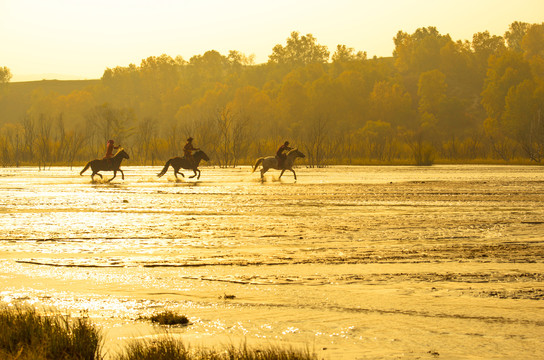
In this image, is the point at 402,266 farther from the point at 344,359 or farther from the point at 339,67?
the point at 339,67

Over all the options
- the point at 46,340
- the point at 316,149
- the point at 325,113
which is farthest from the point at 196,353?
the point at 325,113

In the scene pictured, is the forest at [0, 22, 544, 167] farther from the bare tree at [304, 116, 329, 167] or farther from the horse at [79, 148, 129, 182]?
the horse at [79, 148, 129, 182]

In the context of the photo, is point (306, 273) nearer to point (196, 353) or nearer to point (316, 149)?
point (196, 353)

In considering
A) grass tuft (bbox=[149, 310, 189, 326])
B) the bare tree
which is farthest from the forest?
grass tuft (bbox=[149, 310, 189, 326])

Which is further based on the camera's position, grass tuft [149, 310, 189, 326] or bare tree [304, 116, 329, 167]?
bare tree [304, 116, 329, 167]

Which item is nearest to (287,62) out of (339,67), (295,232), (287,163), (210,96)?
(339,67)

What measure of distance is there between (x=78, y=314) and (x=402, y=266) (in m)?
4.41

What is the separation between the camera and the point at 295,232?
1425 cm

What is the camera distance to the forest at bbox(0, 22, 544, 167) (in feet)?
229

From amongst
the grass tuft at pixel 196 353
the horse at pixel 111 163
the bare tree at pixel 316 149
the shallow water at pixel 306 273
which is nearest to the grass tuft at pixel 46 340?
the grass tuft at pixel 196 353

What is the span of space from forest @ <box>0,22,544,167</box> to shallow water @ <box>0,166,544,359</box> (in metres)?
40.2

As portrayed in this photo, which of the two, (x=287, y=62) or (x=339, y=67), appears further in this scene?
(x=287, y=62)

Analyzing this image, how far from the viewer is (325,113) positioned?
Answer: 428ft

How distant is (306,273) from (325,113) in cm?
12166
